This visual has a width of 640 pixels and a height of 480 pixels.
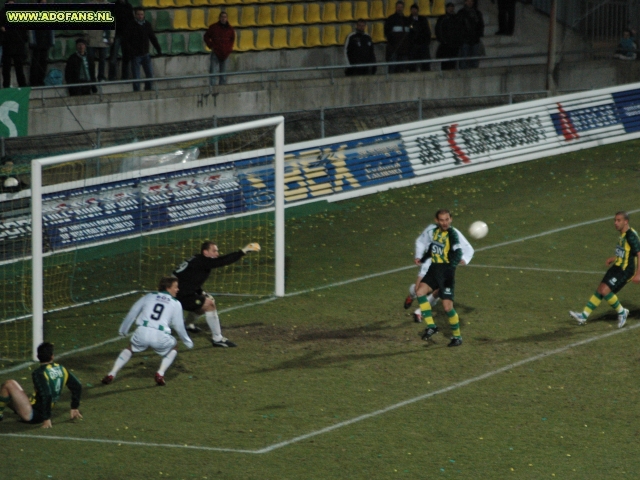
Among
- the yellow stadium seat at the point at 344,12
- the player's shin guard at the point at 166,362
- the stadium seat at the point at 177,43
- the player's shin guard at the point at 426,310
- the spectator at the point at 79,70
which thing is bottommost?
the player's shin guard at the point at 166,362

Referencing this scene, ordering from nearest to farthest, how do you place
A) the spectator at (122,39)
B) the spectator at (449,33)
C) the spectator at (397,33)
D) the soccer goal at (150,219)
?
the soccer goal at (150,219)
the spectator at (122,39)
the spectator at (397,33)
the spectator at (449,33)

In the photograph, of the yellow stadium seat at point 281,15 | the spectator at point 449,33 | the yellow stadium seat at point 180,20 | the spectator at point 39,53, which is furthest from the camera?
the yellow stadium seat at point 281,15

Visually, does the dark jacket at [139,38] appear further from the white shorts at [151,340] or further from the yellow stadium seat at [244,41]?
the white shorts at [151,340]

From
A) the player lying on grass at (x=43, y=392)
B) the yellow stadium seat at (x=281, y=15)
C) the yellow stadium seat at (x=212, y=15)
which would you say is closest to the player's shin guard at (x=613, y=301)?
the player lying on grass at (x=43, y=392)

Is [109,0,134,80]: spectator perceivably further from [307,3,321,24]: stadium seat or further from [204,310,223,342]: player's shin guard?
[204,310,223,342]: player's shin guard

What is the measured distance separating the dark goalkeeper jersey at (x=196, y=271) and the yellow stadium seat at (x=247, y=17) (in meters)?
17.4

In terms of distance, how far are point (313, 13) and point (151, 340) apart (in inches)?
823

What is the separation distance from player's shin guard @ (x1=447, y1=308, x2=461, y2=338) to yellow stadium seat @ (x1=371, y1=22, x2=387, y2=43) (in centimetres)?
1983

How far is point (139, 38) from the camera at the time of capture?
25531 millimetres

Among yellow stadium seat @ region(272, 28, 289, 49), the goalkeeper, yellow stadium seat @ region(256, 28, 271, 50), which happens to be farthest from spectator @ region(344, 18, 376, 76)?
the goalkeeper

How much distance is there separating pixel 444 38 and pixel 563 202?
29.9ft

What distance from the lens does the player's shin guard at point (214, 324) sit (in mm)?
14883

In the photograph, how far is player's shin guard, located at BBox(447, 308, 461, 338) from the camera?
47.8ft

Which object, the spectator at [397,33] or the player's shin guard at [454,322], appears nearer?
the player's shin guard at [454,322]
